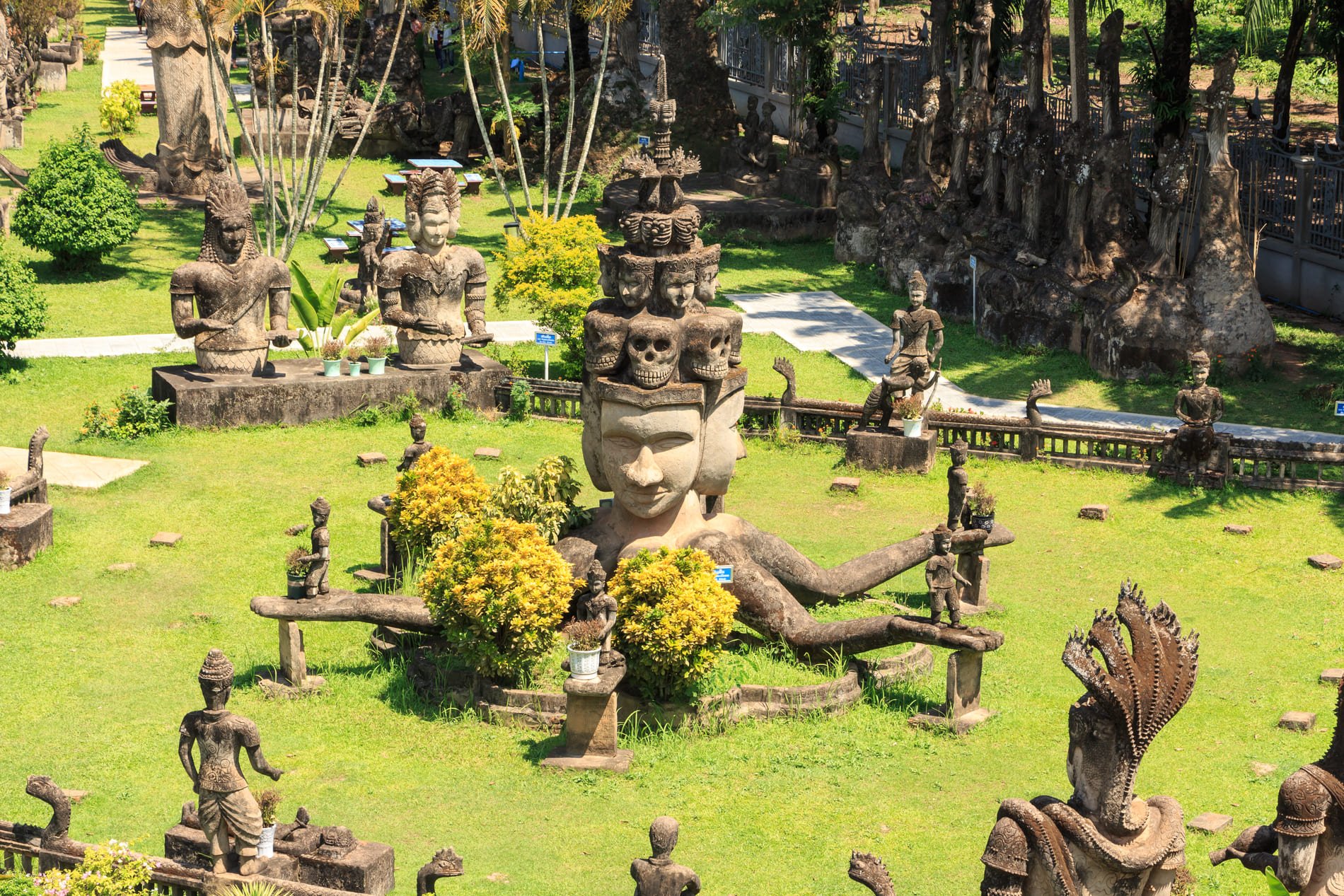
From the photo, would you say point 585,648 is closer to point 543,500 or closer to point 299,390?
point 543,500

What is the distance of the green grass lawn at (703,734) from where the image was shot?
1338 centimetres

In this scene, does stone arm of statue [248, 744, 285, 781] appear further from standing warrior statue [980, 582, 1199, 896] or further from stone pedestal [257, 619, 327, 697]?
standing warrior statue [980, 582, 1199, 896]

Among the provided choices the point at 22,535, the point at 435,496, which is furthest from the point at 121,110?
A: the point at 435,496

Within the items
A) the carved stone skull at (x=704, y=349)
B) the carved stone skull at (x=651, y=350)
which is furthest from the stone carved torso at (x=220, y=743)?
the carved stone skull at (x=704, y=349)

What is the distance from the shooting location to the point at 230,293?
921 inches

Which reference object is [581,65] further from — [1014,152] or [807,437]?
[807,437]

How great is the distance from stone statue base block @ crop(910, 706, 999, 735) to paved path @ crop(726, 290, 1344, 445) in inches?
350

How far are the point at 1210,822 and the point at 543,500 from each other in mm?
6403

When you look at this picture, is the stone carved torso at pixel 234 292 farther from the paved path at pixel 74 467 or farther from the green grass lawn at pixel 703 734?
the paved path at pixel 74 467

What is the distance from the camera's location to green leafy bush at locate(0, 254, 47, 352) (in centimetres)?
2473

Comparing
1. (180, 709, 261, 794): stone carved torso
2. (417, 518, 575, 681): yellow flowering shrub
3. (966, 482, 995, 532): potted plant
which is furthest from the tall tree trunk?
(180, 709, 261, 794): stone carved torso

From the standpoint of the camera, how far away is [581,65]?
147 ft

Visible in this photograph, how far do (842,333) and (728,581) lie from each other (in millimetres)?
13819

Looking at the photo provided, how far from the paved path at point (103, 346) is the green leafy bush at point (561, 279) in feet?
6.72
